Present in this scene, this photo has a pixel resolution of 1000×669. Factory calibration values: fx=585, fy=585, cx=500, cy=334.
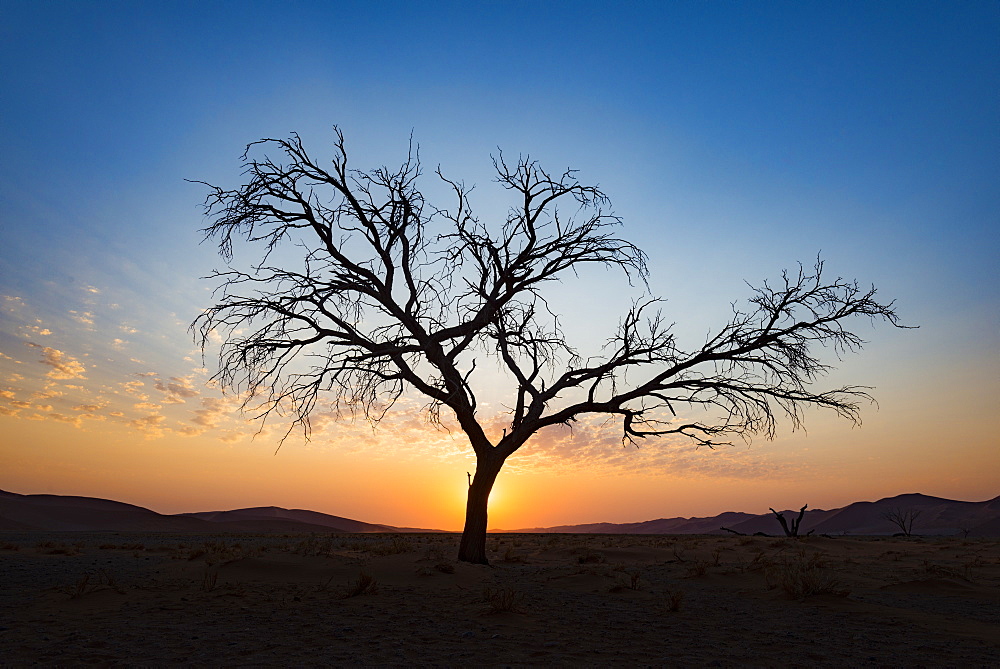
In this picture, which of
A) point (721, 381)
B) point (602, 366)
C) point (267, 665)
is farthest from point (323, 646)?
point (721, 381)

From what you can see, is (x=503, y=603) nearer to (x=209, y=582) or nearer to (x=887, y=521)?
(x=209, y=582)

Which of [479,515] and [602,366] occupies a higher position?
[602,366]

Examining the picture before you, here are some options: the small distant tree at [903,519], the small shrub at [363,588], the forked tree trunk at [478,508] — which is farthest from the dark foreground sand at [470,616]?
the small distant tree at [903,519]

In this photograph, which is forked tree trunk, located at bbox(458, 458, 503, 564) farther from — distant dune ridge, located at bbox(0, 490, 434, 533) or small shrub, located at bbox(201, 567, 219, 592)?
distant dune ridge, located at bbox(0, 490, 434, 533)

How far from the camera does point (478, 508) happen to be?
1453 cm

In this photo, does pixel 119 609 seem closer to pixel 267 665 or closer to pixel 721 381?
pixel 267 665

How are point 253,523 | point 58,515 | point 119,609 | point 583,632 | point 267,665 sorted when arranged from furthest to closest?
1. point 253,523
2. point 58,515
3. point 119,609
4. point 583,632
5. point 267,665

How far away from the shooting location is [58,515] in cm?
7588

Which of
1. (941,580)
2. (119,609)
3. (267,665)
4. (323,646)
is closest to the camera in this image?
(267,665)

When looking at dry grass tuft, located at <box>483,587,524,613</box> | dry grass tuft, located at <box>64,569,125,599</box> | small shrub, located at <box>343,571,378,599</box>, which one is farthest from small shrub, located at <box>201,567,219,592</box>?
dry grass tuft, located at <box>483,587,524,613</box>

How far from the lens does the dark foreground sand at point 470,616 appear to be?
6.12 m

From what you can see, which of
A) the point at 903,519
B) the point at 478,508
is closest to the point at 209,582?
the point at 478,508

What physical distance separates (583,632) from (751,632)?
221 cm

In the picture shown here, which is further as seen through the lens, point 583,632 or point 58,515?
point 58,515
